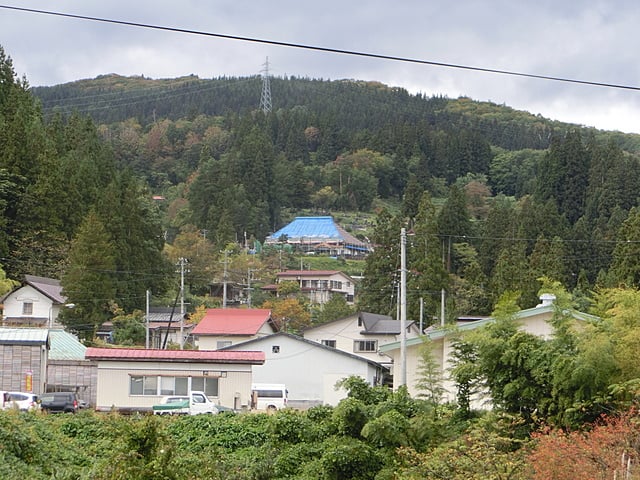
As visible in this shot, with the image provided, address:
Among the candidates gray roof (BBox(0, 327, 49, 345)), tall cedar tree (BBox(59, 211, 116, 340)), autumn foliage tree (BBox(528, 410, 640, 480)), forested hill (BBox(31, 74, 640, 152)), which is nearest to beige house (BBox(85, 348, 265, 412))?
gray roof (BBox(0, 327, 49, 345))

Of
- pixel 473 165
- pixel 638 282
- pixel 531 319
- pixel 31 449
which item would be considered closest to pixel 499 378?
pixel 531 319

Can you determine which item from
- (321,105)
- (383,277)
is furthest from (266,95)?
(383,277)

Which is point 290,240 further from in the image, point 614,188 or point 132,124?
point 132,124

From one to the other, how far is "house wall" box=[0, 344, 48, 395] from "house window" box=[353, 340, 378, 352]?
60.8 feet

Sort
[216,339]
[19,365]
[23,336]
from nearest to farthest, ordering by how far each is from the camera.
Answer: [19,365], [23,336], [216,339]

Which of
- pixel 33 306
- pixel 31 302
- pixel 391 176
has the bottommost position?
pixel 33 306

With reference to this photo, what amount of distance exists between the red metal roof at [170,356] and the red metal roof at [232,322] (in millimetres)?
15597

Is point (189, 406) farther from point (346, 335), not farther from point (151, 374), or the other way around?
point (346, 335)

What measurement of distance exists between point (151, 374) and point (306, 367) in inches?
393

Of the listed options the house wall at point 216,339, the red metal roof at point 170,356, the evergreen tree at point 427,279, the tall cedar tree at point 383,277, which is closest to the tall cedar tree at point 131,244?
the house wall at point 216,339

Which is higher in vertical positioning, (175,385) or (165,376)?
(165,376)

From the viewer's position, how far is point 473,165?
124 meters

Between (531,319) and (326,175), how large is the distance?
8916 cm

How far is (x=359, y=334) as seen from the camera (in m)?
47.8
